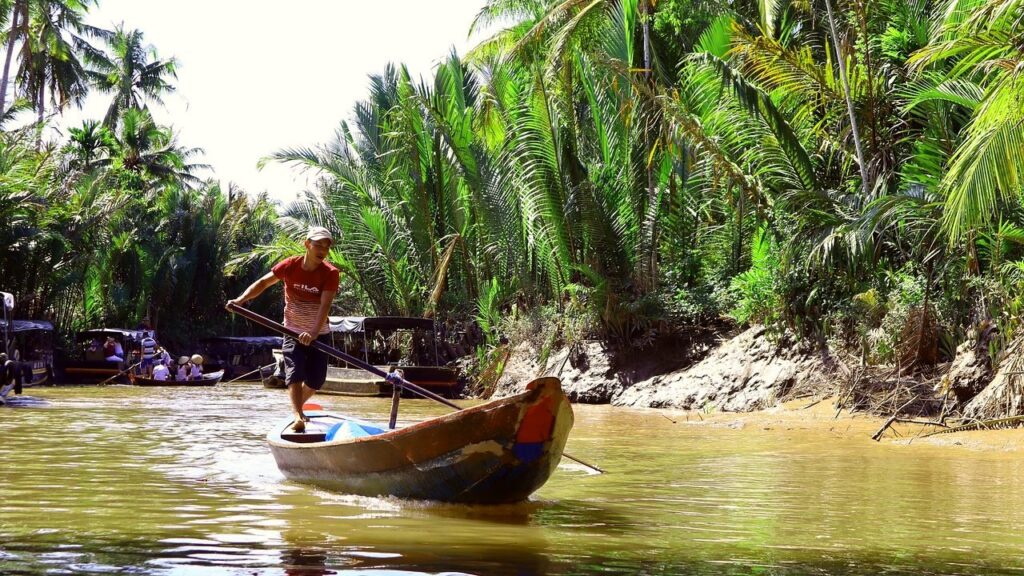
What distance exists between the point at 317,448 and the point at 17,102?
2493 cm

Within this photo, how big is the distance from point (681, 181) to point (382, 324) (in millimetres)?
7248

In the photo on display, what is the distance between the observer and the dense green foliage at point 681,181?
11.6 meters

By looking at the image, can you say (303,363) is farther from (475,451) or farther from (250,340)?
(250,340)

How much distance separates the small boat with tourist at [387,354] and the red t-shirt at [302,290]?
1055 cm

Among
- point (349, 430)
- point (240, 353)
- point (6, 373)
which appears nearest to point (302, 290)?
point (349, 430)

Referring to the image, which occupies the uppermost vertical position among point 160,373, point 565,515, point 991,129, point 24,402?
point 991,129

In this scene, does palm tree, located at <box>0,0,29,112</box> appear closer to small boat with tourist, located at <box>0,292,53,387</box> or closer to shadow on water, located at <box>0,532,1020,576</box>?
small boat with tourist, located at <box>0,292,53,387</box>

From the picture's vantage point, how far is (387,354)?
2384cm

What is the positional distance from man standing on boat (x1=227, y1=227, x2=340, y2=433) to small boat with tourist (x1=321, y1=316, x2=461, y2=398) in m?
10.5

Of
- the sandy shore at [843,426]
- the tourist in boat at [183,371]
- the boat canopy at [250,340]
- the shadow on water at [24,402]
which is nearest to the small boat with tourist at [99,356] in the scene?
the tourist in boat at [183,371]

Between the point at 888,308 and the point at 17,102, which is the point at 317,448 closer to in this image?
the point at 888,308

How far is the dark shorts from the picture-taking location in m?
7.34

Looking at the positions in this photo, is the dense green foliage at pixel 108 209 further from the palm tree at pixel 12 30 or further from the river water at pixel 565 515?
the river water at pixel 565 515

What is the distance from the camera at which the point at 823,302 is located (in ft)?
45.1
